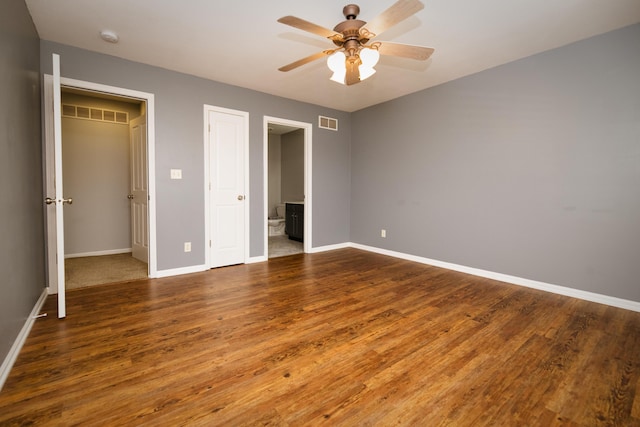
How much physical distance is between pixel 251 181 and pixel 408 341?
321cm

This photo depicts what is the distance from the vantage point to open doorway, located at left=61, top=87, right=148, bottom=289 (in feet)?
15.5

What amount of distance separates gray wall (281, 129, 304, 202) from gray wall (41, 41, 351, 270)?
1964 millimetres

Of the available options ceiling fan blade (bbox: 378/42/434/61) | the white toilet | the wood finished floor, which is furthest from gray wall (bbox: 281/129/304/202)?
ceiling fan blade (bbox: 378/42/434/61)

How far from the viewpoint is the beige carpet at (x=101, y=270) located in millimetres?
3604

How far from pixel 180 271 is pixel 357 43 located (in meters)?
3.40

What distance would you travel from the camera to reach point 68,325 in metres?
2.43

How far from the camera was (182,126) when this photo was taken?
3.85 metres

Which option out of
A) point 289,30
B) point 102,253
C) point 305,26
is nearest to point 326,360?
point 305,26

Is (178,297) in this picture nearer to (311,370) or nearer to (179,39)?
(311,370)

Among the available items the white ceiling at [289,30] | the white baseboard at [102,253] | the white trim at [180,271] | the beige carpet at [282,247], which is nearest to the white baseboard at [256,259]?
the beige carpet at [282,247]

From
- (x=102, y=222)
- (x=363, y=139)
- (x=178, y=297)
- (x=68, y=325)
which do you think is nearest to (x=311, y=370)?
(x=178, y=297)

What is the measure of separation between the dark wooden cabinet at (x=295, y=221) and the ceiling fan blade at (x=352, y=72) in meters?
3.75

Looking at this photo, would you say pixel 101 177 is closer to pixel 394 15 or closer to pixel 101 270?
pixel 101 270

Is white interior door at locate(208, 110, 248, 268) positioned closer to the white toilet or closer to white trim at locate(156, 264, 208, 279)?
white trim at locate(156, 264, 208, 279)
